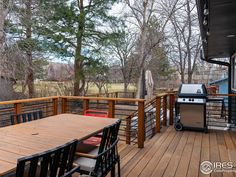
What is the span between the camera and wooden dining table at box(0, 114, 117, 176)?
164cm

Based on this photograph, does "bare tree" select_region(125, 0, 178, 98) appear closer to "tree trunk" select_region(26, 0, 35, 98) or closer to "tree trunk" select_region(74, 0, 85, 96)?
"tree trunk" select_region(74, 0, 85, 96)

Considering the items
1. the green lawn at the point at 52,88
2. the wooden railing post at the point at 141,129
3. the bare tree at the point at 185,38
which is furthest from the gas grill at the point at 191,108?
the bare tree at the point at 185,38

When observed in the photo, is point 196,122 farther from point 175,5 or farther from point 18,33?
point 175,5

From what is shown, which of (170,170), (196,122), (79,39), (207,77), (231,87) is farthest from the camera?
(207,77)

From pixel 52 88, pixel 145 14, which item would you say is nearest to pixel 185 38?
pixel 145 14

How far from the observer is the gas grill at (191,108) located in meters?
4.91

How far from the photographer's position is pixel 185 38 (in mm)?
14047

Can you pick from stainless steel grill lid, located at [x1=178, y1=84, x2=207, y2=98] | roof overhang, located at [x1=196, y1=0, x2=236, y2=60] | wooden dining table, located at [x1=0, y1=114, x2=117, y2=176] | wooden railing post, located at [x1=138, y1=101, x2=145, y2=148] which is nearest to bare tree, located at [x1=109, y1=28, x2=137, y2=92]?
stainless steel grill lid, located at [x1=178, y1=84, x2=207, y2=98]

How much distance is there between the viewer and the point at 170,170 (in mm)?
3008

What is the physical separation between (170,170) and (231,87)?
207 inches

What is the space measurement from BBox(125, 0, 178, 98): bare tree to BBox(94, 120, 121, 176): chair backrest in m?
10.3

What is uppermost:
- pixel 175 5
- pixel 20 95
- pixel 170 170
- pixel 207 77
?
pixel 175 5

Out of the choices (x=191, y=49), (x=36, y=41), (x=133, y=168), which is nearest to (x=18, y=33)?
(x=36, y=41)

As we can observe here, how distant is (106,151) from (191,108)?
352 centimetres
